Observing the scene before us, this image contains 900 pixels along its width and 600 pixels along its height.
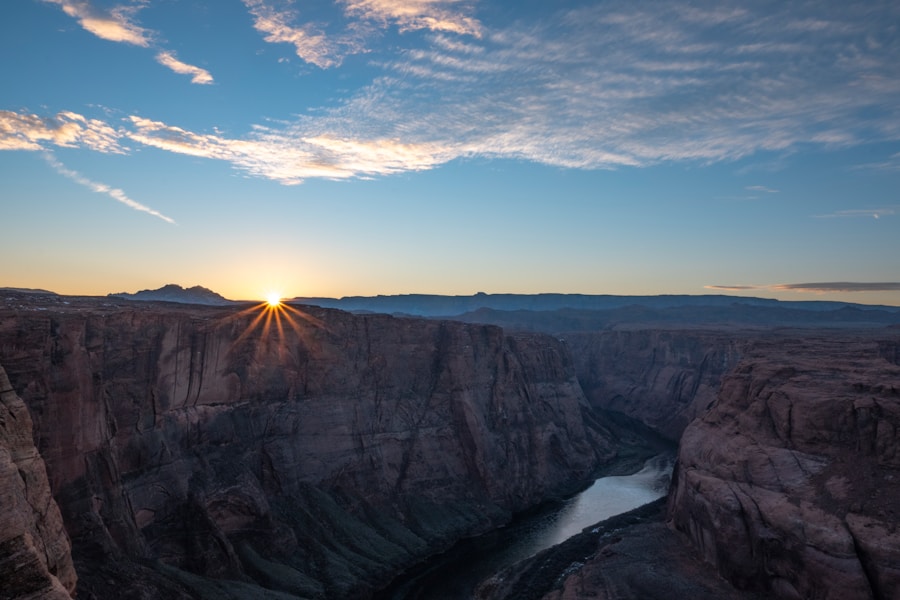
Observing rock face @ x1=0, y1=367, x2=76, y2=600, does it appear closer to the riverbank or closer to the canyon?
the canyon

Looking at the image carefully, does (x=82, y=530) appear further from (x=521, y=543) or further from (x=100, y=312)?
Result: (x=521, y=543)

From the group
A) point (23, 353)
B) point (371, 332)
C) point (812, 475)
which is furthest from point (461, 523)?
point (23, 353)

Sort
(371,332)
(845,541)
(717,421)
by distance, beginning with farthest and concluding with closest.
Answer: (371,332) → (717,421) → (845,541)

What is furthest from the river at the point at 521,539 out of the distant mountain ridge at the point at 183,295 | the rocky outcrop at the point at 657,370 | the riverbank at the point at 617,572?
the distant mountain ridge at the point at 183,295

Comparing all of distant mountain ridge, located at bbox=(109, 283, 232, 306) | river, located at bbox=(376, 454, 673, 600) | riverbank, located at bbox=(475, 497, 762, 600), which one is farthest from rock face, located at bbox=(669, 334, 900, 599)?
distant mountain ridge, located at bbox=(109, 283, 232, 306)

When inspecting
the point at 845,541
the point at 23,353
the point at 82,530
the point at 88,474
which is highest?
the point at 23,353

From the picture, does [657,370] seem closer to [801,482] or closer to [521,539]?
[521,539]
